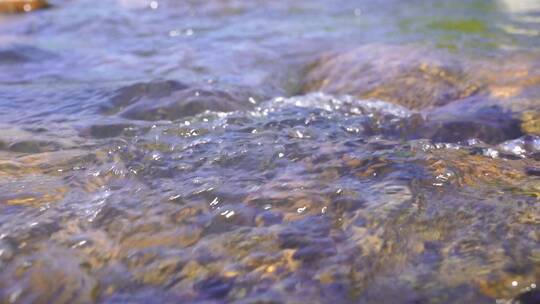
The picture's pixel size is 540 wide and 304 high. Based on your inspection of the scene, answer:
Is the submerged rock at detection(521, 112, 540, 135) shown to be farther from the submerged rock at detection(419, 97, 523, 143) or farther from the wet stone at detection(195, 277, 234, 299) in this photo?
the wet stone at detection(195, 277, 234, 299)

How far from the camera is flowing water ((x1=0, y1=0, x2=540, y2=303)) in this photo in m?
1.73

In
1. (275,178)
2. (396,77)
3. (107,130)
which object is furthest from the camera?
(396,77)

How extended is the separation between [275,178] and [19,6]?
775cm

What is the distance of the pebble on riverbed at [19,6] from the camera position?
8.61 m

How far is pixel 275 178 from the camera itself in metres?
2.38

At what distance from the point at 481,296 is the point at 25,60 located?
14.9 feet

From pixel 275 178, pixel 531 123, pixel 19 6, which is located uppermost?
pixel 19 6

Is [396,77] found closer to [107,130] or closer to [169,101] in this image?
[169,101]

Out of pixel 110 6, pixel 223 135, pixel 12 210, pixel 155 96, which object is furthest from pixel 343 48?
pixel 110 6

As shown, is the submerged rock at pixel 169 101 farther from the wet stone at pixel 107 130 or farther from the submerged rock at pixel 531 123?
the submerged rock at pixel 531 123

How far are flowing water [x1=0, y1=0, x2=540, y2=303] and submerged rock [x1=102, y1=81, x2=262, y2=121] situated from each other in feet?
0.06

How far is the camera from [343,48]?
537 cm

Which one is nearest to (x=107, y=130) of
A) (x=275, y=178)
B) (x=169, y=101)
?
(x=169, y=101)

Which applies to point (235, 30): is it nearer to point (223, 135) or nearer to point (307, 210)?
point (223, 135)
